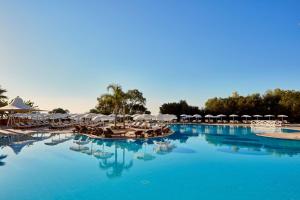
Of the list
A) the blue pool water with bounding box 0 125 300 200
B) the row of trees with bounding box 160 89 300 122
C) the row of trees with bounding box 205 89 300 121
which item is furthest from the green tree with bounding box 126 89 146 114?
the blue pool water with bounding box 0 125 300 200

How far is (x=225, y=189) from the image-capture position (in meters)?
8.22

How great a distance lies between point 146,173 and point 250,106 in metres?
40.2

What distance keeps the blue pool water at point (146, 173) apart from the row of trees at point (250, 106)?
31.6 meters

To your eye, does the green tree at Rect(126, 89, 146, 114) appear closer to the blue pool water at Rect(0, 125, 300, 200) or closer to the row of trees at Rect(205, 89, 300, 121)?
the row of trees at Rect(205, 89, 300, 121)

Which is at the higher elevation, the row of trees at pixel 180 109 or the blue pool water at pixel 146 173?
the row of trees at pixel 180 109

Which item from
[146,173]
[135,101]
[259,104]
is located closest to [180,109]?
[135,101]

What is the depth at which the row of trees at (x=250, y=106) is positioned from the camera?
147ft

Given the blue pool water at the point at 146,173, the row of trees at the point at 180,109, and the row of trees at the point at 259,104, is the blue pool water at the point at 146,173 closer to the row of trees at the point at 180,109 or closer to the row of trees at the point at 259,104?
the row of trees at the point at 259,104

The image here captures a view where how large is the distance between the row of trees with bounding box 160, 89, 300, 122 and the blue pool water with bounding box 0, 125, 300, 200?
31550mm

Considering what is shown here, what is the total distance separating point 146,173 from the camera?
33.0ft

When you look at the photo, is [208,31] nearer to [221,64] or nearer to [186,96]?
[221,64]

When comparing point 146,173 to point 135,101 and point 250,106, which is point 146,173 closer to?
point 250,106

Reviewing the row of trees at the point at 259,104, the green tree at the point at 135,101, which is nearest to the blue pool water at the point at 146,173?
the row of trees at the point at 259,104

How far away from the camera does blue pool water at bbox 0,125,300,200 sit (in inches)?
304
